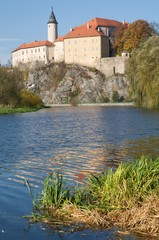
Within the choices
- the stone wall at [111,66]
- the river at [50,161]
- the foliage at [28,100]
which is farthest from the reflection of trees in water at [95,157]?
the stone wall at [111,66]

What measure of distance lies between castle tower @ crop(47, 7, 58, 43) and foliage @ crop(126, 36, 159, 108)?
6831 centimetres

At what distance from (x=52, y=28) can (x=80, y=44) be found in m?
13.7

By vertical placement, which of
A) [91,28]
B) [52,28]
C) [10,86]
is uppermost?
[52,28]

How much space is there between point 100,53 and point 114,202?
324ft

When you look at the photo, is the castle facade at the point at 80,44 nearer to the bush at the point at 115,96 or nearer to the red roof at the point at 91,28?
the red roof at the point at 91,28

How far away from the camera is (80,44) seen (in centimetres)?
10831

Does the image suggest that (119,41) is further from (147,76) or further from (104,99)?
(147,76)

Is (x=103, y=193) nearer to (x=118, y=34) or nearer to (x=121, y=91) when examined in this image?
(x=121, y=91)

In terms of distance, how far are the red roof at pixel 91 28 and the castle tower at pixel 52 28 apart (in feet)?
24.9

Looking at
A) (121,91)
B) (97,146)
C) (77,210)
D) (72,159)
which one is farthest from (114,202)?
(121,91)


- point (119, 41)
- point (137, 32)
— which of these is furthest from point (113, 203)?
point (119, 41)

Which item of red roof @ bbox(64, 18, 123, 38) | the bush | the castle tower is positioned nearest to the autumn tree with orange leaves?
the bush

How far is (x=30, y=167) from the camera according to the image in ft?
45.5

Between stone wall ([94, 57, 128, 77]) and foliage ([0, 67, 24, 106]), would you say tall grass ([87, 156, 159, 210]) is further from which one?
stone wall ([94, 57, 128, 77])
